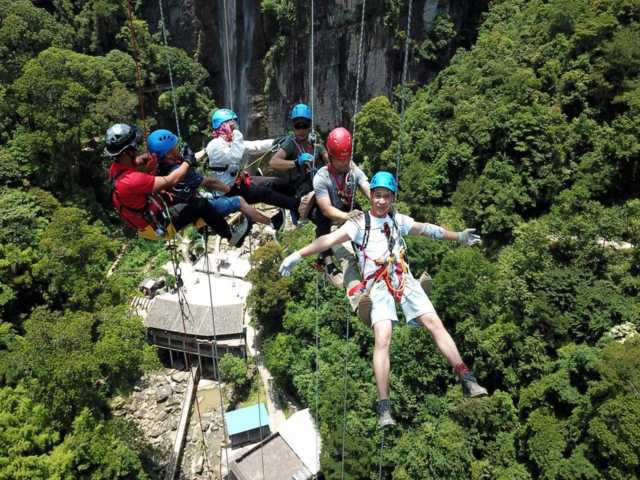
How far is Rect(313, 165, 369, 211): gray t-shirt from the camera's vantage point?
6.73 metres

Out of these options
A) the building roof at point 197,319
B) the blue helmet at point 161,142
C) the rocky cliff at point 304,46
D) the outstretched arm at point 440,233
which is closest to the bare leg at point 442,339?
the outstretched arm at point 440,233

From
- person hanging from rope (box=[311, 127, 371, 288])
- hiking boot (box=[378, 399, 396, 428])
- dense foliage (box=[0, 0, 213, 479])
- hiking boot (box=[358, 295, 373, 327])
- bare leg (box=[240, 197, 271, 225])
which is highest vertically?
person hanging from rope (box=[311, 127, 371, 288])

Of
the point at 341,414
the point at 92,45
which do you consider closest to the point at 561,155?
the point at 341,414

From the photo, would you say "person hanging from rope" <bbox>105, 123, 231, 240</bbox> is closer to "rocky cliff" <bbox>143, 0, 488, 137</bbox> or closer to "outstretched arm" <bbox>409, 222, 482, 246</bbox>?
"outstretched arm" <bbox>409, 222, 482, 246</bbox>

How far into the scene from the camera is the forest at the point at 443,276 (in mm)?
15203

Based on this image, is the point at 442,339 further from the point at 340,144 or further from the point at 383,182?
the point at 340,144

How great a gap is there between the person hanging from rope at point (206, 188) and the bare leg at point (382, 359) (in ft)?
10.3

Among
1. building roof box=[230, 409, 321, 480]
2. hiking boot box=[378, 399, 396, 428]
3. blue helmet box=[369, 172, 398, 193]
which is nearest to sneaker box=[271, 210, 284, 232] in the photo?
blue helmet box=[369, 172, 398, 193]

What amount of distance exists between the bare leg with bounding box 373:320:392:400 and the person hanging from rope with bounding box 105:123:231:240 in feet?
11.4

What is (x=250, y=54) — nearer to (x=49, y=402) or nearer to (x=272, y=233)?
(x=272, y=233)

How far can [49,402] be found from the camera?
15.6m

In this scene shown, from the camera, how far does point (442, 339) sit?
5676 mm

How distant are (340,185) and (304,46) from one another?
2942 cm

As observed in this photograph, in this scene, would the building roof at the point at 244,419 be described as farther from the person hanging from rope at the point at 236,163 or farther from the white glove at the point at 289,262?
the white glove at the point at 289,262
